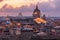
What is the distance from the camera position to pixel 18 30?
20.1 feet

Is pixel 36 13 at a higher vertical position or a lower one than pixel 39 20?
higher

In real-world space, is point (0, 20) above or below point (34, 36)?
above

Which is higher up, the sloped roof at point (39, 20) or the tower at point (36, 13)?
the tower at point (36, 13)

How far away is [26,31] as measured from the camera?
6.24 m

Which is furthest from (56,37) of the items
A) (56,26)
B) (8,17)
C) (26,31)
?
(8,17)

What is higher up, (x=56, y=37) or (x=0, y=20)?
(x=0, y=20)

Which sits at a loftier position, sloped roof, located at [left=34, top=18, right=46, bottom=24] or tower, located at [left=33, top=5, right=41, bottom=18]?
tower, located at [left=33, top=5, right=41, bottom=18]

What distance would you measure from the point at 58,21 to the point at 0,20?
127cm

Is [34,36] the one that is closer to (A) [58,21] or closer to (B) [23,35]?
(B) [23,35]

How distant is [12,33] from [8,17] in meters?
0.36

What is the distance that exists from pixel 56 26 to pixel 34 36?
0.54 m

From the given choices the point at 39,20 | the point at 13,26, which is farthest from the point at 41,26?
the point at 13,26

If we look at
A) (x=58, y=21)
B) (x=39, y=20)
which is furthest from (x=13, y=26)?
(x=58, y=21)

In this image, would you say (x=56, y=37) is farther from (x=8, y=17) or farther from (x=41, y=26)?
(x=8, y=17)
